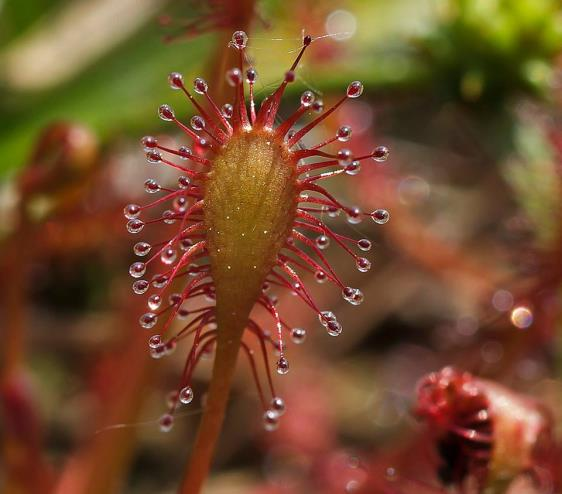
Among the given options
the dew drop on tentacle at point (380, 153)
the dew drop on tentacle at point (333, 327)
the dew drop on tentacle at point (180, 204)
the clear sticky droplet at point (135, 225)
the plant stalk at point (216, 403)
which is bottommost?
the plant stalk at point (216, 403)

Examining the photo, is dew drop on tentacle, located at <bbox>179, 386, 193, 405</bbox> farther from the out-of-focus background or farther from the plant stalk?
the out-of-focus background

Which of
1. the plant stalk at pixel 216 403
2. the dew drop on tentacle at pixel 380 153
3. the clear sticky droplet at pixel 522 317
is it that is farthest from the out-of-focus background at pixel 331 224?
the dew drop on tentacle at pixel 380 153

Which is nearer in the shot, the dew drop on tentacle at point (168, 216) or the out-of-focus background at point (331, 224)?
the dew drop on tentacle at point (168, 216)

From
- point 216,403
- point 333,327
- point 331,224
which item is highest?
point 331,224

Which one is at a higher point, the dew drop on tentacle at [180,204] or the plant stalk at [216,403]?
the dew drop on tentacle at [180,204]

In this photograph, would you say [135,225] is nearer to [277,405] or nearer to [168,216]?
[168,216]

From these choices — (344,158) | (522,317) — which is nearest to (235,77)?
(344,158)

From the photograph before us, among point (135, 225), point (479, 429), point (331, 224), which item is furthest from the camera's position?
point (331, 224)

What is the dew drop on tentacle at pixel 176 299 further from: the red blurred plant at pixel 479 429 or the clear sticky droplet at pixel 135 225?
the red blurred plant at pixel 479 429

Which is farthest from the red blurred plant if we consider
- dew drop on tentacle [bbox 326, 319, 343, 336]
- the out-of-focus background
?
dew drop on tentacle [bbox 326, 319, 343, 336]

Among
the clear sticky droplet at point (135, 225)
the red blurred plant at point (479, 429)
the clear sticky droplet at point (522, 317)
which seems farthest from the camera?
the clear sticky droplet at point (522, 317)
